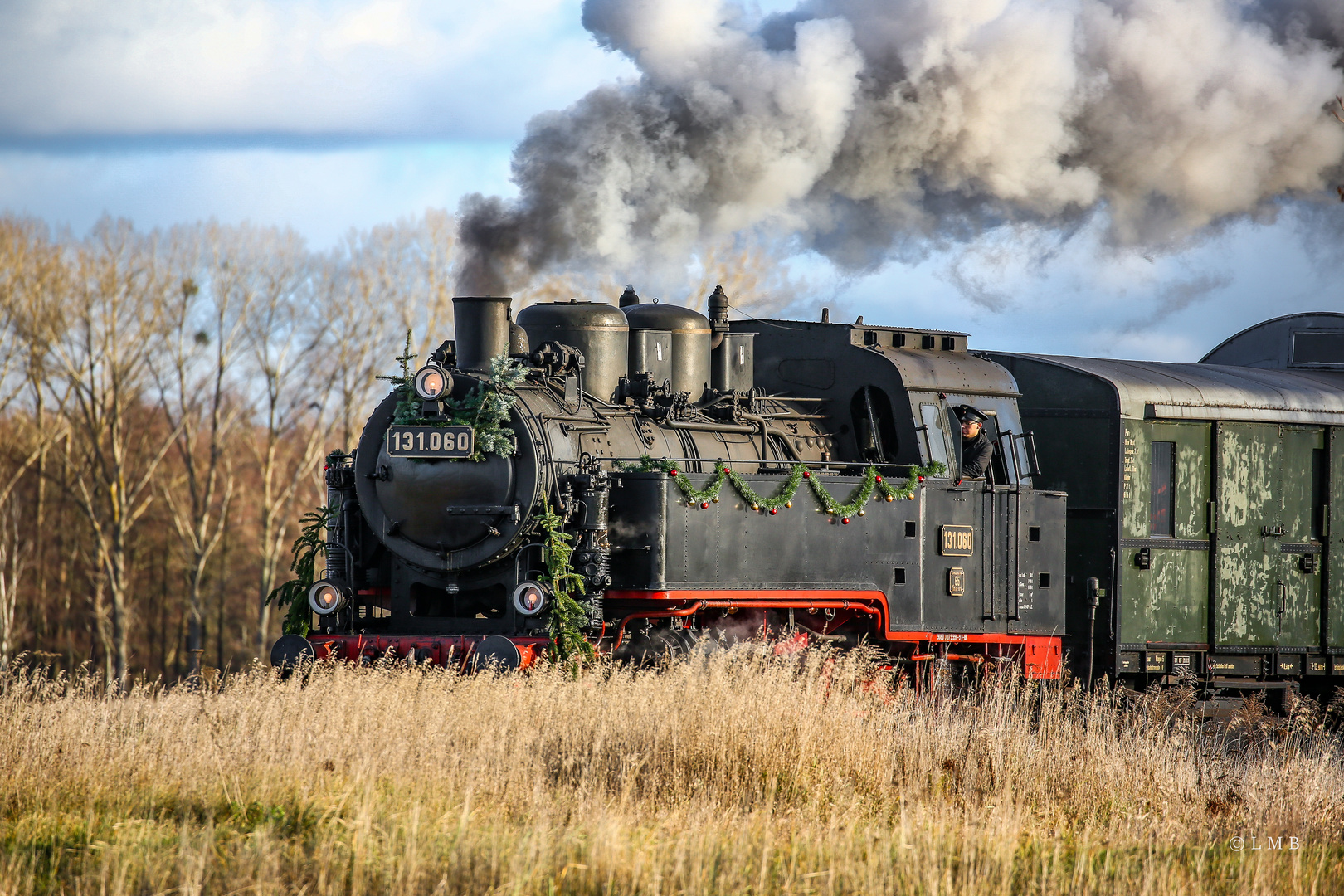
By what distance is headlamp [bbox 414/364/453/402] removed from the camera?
393 inches

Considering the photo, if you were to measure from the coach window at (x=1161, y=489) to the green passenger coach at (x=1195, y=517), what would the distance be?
0.01 m

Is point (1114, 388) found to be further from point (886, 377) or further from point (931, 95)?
point (931, 95)

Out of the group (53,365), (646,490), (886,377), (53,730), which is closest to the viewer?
(53,730)

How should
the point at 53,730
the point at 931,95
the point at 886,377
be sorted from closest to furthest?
the point at 53,730 → the point at 886,377 → the point at 931,95

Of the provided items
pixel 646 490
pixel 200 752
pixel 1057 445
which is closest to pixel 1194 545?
pixel 1057 445

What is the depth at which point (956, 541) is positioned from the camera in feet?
36.9

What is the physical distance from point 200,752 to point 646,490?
11.5 ft

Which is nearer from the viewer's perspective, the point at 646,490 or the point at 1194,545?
the point at 646,490

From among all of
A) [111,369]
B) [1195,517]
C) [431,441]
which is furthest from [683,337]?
[111,369]

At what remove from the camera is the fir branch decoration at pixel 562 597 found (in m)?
9.50

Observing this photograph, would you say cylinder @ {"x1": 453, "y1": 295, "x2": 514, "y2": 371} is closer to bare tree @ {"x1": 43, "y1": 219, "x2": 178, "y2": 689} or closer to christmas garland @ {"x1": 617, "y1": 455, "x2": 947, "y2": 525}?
christmas garland @ {"x1": 617, "y1": 455, "x2": 947, "y2": 525}

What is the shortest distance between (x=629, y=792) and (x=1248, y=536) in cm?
833

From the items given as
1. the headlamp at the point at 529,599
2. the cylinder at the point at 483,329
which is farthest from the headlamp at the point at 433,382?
the headlamp at the point at 529,599

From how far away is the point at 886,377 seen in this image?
11.6 meters
